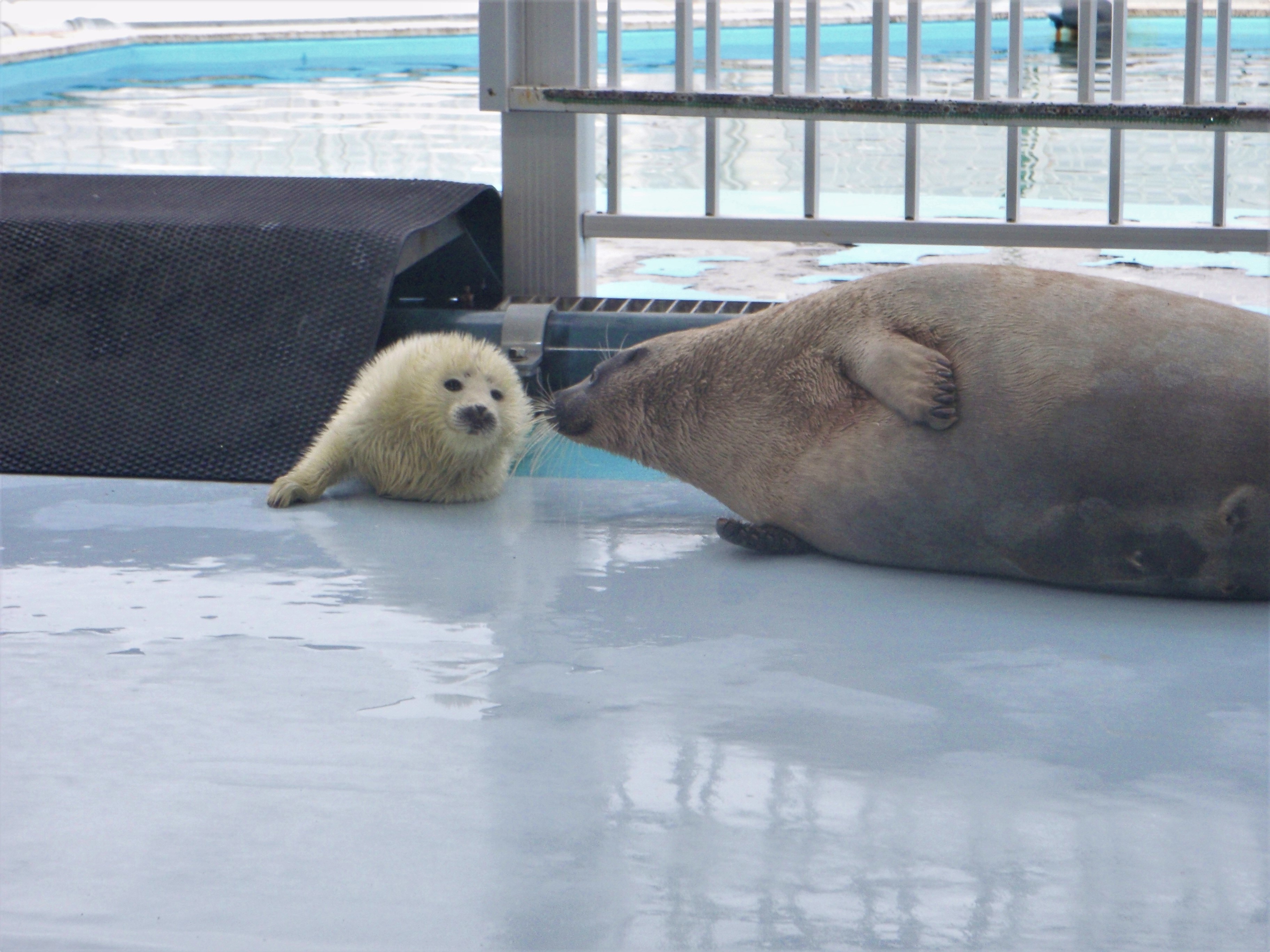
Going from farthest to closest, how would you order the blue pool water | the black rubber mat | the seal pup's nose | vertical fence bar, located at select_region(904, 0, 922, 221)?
1. the blue pool water
2. vertical fence bar, located at select_region(904, 0, 922, 221)
3. the black rubber mat
4. the seal pup's nose

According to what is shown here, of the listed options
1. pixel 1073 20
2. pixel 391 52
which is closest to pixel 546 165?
pixel 391 52

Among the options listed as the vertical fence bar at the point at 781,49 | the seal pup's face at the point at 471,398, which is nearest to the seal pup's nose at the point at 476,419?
the seal pup's face at the point at 471,398

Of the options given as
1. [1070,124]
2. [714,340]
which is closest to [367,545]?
[714,340]

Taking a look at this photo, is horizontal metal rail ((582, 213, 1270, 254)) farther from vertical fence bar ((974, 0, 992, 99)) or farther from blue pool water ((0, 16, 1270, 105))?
blue pool water ((0, 16, 1270, 105))

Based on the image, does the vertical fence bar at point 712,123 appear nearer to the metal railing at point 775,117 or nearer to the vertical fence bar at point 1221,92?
the metal railing at point 775,117

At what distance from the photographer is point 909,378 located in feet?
7.57

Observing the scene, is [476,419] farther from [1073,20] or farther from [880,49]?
[1073,20]

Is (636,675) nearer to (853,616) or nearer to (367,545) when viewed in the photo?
(853,616)

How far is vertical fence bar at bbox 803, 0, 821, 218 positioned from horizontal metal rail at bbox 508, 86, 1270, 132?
0.33 feet

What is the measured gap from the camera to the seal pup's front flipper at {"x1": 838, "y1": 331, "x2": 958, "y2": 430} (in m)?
2.27

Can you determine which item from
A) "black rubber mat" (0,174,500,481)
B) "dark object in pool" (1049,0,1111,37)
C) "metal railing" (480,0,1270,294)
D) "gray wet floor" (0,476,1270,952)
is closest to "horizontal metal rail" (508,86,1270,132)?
"metal railing" (480,0,1270,294)

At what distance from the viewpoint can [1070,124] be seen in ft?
12.3

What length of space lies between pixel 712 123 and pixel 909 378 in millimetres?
1944

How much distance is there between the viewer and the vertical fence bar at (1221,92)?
147 inches
